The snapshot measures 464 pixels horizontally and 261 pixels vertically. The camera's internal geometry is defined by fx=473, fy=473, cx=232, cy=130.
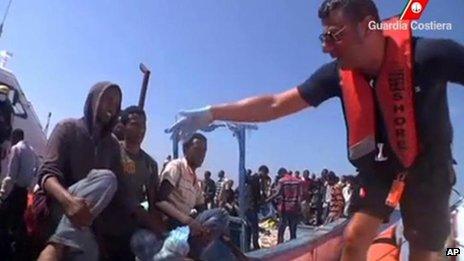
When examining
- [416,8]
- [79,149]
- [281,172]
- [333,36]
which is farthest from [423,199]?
[281,172]

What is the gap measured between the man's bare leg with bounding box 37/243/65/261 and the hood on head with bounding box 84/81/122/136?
333 mm

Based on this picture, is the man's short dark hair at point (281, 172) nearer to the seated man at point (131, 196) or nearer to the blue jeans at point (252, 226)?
the blue jeans at point (252, 226)

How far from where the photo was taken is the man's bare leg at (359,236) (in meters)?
1.18

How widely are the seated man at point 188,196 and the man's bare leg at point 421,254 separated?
27.1 inches

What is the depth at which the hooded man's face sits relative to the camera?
1.33 metres

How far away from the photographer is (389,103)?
1.17 metres

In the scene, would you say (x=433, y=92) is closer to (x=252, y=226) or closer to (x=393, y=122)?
(x=393, y=122)

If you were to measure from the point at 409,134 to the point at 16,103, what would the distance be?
2682 mm

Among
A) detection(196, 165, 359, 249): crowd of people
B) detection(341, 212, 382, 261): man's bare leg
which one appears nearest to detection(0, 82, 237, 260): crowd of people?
detection(341, 212, 382, 261): man's bare leg

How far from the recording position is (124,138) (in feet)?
5.32

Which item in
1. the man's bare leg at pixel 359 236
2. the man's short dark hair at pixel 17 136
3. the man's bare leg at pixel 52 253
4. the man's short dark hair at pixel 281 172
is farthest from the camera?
the man's short dark hair at pixel 281 172

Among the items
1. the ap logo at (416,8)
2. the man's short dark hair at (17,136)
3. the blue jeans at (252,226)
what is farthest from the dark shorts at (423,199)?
the blue jeans at (252,226)

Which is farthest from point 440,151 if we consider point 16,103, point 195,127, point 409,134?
point 16,103

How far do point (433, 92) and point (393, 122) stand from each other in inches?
4.8
